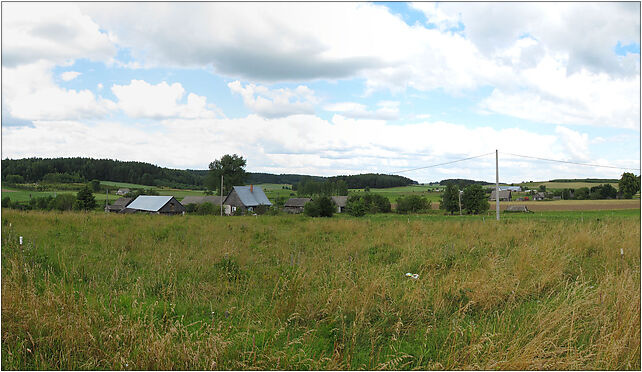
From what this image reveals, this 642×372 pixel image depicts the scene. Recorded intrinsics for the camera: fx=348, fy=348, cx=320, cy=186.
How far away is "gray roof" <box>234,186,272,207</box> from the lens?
193 feet

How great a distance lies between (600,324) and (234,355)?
177 inches

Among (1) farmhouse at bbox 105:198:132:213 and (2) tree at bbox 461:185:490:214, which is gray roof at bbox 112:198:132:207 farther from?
(2) tree at bbox 461:185:490:214

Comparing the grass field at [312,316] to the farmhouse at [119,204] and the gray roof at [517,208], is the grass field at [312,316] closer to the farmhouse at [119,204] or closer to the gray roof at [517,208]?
the gray roof at [517,208]

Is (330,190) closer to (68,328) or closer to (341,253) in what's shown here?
(341,253)

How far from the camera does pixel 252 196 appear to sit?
6056 centimetres

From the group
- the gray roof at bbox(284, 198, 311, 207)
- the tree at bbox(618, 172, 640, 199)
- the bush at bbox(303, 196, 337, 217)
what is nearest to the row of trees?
the gray roof at bbox(284, 198, 311, 207)

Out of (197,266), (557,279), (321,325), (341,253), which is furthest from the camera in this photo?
(341,253)

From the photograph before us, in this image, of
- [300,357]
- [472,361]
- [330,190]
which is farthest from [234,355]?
[330,190]

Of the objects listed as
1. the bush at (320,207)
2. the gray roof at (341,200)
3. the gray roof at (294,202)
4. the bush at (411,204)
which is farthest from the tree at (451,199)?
the bush at (320,207)

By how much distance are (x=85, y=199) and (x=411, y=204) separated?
1988 inches

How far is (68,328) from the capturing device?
12.7 ft

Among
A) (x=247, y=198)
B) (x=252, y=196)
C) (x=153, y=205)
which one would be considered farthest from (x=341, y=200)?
(x=153, y=205)

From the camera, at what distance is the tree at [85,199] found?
49919 mm

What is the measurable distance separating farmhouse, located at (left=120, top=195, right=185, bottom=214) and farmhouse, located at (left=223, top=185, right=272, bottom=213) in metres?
8.84
